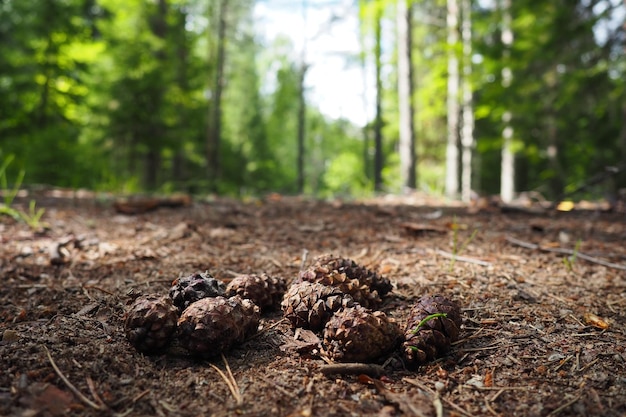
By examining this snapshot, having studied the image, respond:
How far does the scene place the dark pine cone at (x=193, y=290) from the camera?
1524 mm

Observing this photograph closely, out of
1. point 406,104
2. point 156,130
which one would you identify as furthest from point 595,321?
point 156,130

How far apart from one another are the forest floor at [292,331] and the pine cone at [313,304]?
0.08 meters

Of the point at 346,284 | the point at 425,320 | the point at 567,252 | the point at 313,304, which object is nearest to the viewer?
the point at 425,320

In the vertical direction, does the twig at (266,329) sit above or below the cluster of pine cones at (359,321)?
below

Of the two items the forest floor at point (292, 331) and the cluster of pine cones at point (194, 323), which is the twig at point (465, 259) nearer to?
the forest floor at point (292, 331)

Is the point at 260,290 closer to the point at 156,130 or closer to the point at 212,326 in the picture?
the point at 212,326

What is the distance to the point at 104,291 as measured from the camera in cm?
180

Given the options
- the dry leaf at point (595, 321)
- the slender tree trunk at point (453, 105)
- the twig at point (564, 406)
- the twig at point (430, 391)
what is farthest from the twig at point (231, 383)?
the slender tree trunk at point (453, 105)

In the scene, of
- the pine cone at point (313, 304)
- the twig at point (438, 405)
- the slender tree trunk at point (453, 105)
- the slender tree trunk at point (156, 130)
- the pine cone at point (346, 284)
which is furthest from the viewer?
the slender tree trunk at point (453, 105)

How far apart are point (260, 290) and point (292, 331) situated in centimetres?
24

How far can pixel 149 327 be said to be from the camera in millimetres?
1327

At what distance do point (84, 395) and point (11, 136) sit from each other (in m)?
9.68

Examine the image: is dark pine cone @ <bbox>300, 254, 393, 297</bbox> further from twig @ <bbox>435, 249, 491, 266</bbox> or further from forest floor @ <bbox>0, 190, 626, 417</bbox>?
twig @ <bbox>435, 249, 491, 266</bbox>

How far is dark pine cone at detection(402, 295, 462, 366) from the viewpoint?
51.9 inches
